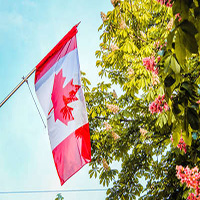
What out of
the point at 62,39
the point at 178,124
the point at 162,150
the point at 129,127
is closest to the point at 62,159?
the point at 62,39

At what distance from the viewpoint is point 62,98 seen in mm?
3293

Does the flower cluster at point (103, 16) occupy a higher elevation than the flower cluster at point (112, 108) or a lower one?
higher

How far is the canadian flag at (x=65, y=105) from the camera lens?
9.94 feet

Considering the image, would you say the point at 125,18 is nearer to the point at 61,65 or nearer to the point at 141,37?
the point at 141,37

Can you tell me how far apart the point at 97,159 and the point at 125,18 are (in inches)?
129

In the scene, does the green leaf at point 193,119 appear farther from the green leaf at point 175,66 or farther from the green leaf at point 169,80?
the green leaf at point 175,66

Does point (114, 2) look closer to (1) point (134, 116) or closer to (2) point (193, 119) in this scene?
(1) point (134, 116)

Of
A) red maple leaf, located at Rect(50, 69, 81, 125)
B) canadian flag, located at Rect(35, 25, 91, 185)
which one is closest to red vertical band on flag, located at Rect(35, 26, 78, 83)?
canadian flag, located at Rect(35, 25, 91, 185)

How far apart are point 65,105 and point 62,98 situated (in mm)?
116

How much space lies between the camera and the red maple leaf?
320 centimetres

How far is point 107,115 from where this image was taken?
6504 millimetres

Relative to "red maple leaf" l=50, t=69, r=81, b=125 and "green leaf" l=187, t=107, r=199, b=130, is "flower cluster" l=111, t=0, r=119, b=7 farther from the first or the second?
"green leaf" l=187, t=107, r=199, b=130

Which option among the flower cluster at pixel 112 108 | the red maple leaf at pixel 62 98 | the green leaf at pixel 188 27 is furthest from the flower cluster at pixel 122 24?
the green leaf at pixel 188 27

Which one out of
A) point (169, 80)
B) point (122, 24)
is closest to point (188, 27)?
point (169, 80)
